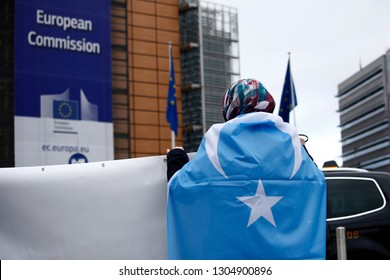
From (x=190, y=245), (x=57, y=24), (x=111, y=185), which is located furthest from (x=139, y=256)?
(x=57, y=24)

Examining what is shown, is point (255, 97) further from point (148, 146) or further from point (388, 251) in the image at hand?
point (148, 146)

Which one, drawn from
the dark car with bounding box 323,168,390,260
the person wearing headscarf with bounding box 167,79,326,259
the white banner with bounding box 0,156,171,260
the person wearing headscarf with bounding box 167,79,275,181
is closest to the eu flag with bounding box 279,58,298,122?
the dark car with bounding box 323,168,390,260

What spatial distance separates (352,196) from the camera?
22.8 ft

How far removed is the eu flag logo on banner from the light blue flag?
4888 cm

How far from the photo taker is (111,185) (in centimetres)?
314

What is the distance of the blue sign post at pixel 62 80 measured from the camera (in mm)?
48875

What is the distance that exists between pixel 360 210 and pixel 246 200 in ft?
15.6

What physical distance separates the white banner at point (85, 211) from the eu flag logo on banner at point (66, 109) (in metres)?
48.0

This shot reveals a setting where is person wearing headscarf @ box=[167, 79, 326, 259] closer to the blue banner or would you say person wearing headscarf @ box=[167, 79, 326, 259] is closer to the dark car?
the dark car

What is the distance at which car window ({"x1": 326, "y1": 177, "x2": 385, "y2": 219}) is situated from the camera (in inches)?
271

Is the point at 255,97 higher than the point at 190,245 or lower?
higher

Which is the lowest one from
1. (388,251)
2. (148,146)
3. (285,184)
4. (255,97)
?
(388,251)

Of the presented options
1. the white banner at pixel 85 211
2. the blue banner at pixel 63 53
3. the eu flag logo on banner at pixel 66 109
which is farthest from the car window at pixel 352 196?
the eu flag logo on banner at pixel 66 109

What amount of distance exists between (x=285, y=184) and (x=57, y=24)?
5197 cm
